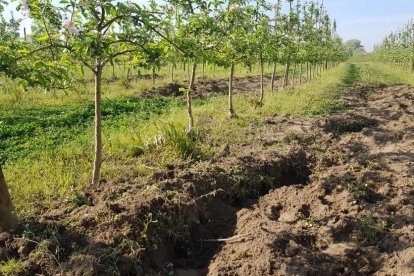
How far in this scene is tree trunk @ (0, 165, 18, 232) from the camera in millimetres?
3773

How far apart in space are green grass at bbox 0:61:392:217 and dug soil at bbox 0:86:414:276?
549 millimetres

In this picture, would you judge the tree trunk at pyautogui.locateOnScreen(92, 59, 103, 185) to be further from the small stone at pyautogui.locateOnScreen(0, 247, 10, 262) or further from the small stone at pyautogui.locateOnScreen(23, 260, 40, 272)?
the small stone at pyautogui.locateOnScreen(23, 260, 40, 272)

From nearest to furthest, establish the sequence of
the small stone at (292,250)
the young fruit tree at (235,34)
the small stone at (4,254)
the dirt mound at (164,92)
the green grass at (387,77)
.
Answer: the small stone at (4,254)
the small stone at (292,250)
the young fruit tree at (235,34)
the dirt mound at (164,92)
the green grass at (387,77)

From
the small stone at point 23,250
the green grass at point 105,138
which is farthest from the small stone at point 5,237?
the green grass at point 105,138

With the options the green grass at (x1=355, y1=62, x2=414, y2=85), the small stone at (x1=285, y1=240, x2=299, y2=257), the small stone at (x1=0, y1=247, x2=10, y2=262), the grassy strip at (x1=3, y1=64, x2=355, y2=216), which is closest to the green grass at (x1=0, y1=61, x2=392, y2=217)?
the grassy strip at (x1=3, y1=64, x2=355, y2=216)

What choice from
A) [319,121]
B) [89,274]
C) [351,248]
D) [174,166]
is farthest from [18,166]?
[319,121]

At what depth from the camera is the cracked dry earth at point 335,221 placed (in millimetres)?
3631

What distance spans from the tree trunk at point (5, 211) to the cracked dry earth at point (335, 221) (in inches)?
69.6

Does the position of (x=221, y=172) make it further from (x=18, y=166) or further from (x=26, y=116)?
(x=26, y=116)

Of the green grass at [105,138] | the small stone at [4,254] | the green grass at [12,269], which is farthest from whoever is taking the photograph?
the green grass at [105,138]

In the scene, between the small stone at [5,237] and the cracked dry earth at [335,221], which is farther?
the small stone at [5,237]

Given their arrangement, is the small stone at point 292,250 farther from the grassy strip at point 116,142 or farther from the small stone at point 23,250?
the grassy strip at point 116,142

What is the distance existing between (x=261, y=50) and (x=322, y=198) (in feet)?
21.9

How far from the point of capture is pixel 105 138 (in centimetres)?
770
